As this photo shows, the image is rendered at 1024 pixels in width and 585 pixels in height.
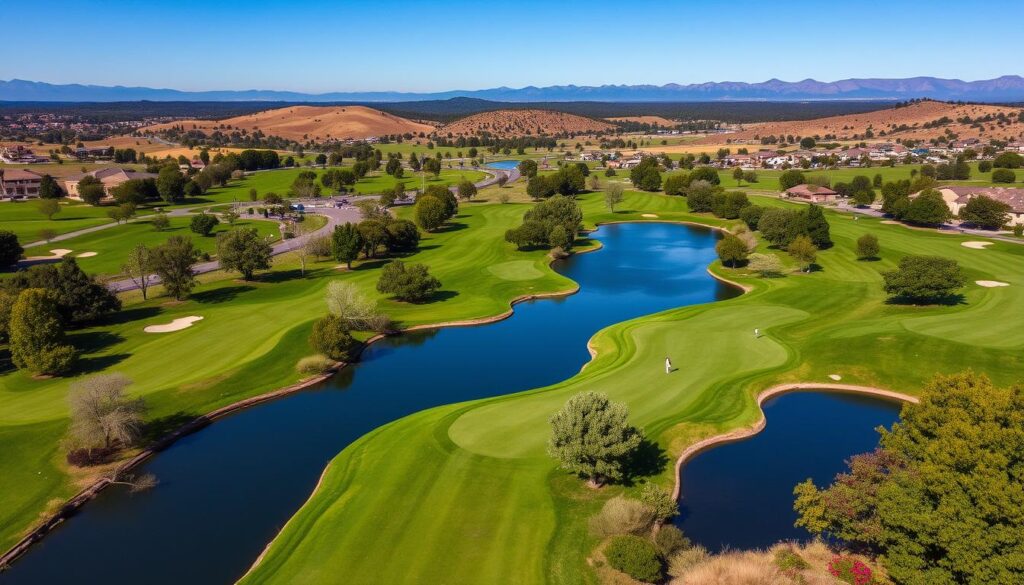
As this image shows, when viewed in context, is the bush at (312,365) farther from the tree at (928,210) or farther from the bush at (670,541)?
the tree at (928,210)

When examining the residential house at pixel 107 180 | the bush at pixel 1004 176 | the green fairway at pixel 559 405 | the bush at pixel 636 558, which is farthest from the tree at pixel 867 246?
the residential house at pixel 107 180

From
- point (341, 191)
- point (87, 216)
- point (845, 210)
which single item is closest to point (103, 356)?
point (87, 216)

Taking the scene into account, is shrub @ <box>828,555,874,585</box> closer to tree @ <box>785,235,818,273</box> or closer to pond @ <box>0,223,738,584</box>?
pond @ <box>0,223,738,584</box>

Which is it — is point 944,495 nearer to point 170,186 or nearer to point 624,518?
point 624,518

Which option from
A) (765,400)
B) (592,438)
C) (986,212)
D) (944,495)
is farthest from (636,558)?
(986,212)

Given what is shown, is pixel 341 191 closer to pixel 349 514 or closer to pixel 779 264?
pixel 779 264

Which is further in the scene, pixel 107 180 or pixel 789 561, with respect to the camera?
pixel 107 180
